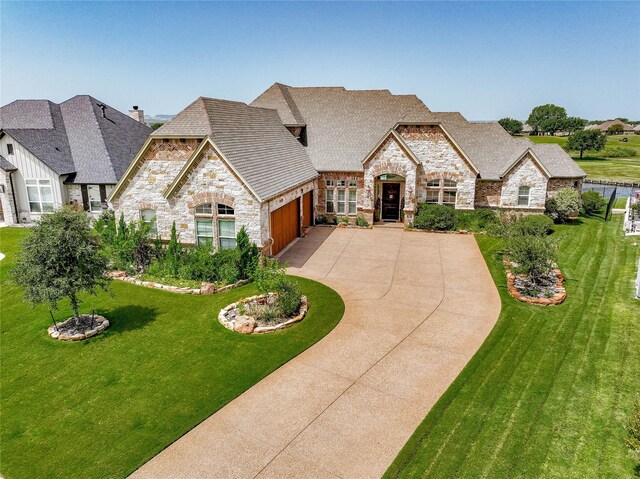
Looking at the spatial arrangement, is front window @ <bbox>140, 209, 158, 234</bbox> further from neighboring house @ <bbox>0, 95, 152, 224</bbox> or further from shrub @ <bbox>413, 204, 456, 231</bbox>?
shrub @ <bbox>413, 204, 456, 231</bbox>

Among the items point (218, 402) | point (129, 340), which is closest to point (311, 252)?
point (129, 340)

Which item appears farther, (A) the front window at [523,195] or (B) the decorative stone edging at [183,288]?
(A) the front window at [523,195]

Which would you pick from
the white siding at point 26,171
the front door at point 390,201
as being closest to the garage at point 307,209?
the front door at point 390,201

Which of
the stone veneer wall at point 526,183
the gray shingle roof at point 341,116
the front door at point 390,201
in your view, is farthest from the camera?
the gray shingle roof at point 341,116

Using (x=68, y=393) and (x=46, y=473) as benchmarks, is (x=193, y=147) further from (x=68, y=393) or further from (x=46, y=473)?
(x=46, y=473)

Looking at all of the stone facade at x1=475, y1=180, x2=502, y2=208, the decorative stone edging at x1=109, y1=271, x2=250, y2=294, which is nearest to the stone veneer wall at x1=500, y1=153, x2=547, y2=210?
the stone facade at x1=475, y1=180, x2=502, y2=208

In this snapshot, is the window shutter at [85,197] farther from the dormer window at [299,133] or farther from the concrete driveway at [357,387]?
the concrete driveway at [357,387]
